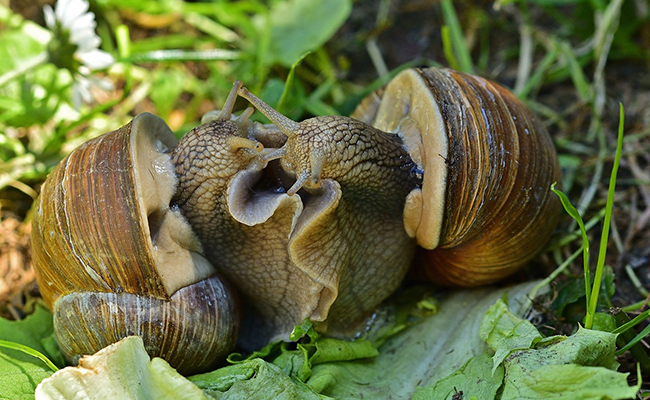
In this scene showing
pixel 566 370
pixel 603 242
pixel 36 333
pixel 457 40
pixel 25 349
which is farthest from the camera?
pixel 457 40

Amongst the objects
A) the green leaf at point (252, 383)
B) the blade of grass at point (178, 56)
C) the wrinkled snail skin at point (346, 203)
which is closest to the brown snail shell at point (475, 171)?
the wrinkled snail skin at point (346, 203)

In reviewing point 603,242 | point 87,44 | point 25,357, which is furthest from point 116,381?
point 87,44

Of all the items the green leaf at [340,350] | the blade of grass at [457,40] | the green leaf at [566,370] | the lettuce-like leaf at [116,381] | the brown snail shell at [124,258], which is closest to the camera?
the green leaf at [566,370]

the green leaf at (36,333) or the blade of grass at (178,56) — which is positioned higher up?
the blade of grass at (178,56)

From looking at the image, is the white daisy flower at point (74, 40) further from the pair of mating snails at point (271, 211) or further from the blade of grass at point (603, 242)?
the blade of grass at point (603, 242)

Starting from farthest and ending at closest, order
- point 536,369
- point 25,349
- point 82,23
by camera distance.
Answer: point 82,23, point 25,349, point 536,369

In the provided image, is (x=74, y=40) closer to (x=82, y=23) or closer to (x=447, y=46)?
(x=82, y=23)

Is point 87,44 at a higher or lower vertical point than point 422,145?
higher
